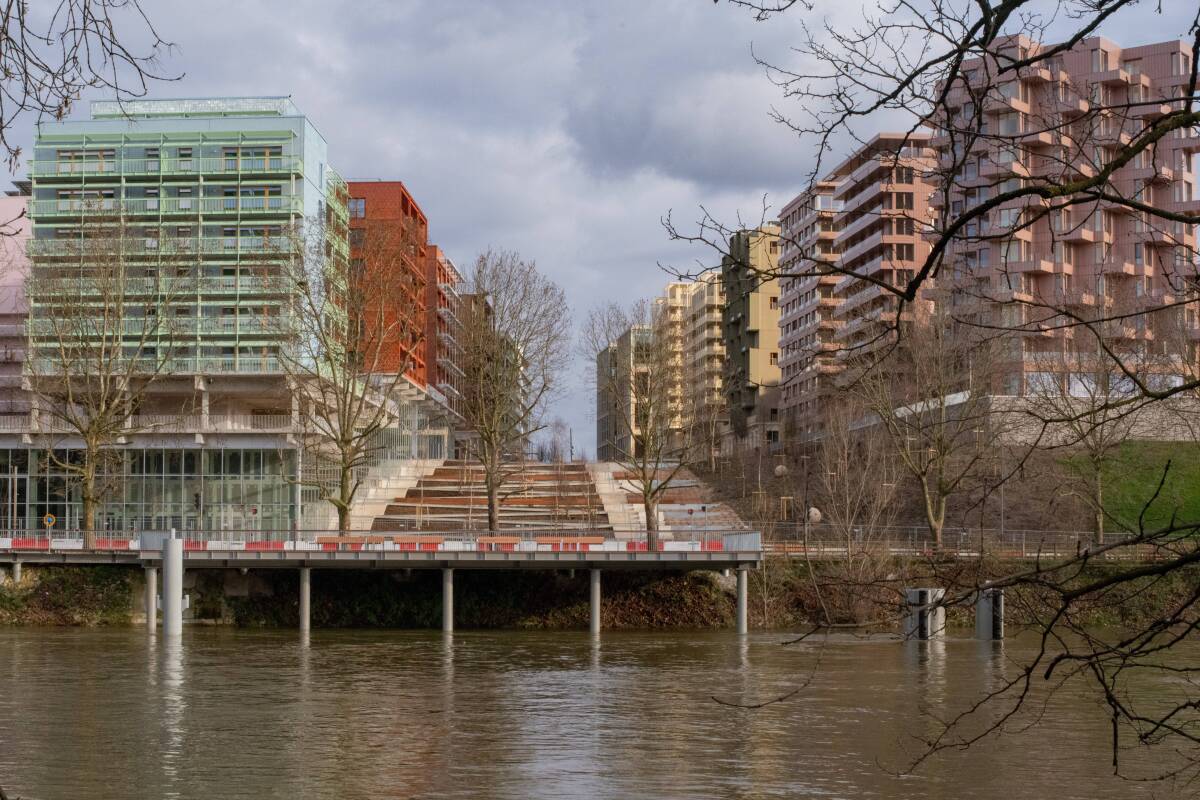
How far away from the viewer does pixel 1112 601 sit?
939cm

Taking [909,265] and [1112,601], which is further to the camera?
[909,265]

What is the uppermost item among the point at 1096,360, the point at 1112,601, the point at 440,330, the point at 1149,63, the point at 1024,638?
the point at 1149,63

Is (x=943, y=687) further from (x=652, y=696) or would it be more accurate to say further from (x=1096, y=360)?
(x=1096, y=360)

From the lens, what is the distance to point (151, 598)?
4678 centimetres

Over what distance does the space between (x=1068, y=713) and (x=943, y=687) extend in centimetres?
465

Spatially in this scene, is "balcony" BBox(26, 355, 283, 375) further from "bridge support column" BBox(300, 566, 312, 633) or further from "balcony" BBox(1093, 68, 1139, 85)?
"balcony" BBox(1093, 68, 1139, 85)

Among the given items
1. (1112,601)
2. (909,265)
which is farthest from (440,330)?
(1112,601)

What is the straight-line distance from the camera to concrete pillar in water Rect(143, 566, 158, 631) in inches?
1827

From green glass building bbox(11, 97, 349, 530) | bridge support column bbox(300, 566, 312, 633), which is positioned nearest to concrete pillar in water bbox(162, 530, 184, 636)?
bridge support column bbox(300, 566, 312, 633)

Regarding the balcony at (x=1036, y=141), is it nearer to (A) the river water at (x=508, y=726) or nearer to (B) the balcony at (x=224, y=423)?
(A) the river water at (x=508, y=726)

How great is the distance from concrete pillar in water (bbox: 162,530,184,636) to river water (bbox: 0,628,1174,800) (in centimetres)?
367

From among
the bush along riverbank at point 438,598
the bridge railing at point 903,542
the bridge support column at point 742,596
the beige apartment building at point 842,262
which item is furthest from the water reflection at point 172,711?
the beige apartment building at point 842,262

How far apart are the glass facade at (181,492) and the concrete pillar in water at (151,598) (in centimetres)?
1289

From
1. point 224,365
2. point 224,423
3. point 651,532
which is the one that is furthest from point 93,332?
point 651,532
